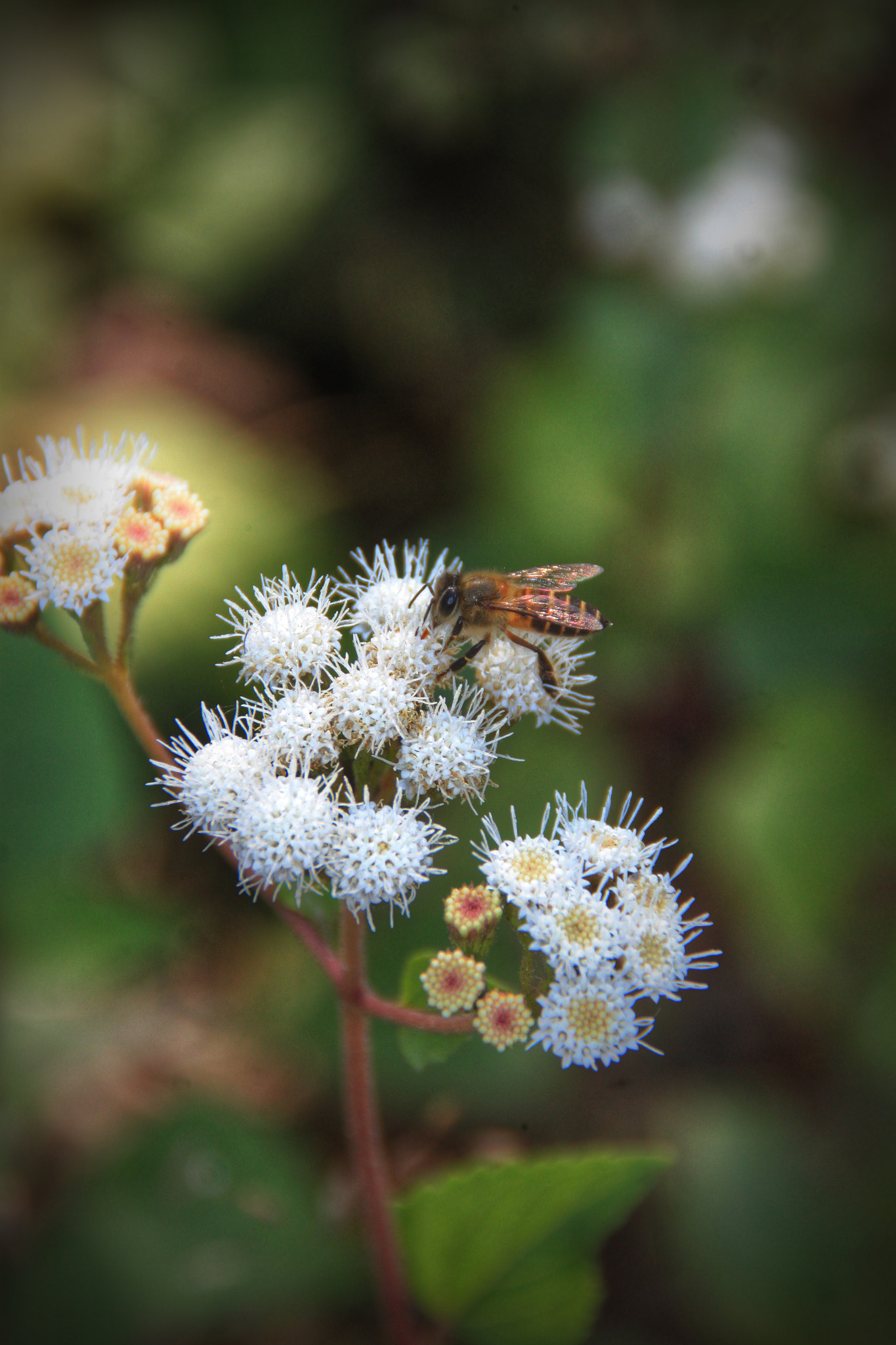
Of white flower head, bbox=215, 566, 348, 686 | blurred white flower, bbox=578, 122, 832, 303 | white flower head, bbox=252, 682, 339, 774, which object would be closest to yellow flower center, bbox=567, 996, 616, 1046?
white flower head, bbox=252, 682, 339, 774

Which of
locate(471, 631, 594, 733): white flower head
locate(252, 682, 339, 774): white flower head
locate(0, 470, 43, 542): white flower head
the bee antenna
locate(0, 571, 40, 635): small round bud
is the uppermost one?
locate(0, 470, 43, 542): white flower head

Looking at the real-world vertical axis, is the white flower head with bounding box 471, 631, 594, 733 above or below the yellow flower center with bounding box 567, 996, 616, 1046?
above

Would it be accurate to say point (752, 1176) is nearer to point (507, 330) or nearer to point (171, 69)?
point (507, 330)

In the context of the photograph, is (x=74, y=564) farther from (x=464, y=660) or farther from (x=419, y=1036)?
(x=419, y=1036)

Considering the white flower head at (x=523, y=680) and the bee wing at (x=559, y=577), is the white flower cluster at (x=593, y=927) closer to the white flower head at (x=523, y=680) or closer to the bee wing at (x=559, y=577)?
the white flower head at (x=523, y=680)

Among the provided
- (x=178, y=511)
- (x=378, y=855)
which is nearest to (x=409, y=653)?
(x=378, y=855)

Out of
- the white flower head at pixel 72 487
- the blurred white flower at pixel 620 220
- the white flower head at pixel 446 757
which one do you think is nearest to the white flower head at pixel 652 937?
the white flower head at pixel 446 757

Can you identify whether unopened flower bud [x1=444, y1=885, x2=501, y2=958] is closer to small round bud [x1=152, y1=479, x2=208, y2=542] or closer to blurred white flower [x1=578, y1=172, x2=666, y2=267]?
small round bud [x1=152, y1=479, x2=208, y2=542]
